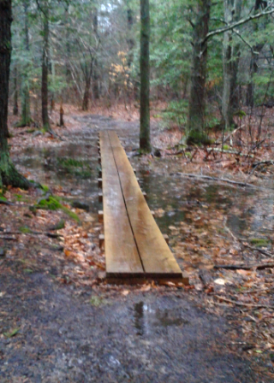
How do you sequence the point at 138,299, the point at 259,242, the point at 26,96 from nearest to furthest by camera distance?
the point at 138,299, the point at 259,242, the point at 26,96

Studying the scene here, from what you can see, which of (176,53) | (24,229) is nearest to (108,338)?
(24,229)

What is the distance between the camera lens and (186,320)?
3.56m

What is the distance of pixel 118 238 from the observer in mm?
5230

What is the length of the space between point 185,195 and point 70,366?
690 cm

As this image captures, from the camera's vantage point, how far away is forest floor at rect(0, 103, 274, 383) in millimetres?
2744

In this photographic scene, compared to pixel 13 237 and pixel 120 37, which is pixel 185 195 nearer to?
pixel 13 237

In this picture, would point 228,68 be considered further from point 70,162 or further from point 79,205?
point 79,205

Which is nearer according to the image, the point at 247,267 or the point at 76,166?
the point at 247,267

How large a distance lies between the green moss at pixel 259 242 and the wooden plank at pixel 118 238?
2297mm

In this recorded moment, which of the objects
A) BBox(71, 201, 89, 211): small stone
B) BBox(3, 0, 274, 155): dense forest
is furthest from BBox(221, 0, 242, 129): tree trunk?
BBox(71, 201, 89, 211): small stone

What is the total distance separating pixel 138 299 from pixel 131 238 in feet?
4.67

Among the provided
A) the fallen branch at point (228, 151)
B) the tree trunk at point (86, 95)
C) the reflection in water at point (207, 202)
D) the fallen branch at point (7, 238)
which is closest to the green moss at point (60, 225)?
the fallen branch at point (7, 238)

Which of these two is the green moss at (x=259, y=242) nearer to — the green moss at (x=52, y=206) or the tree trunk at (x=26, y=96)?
the green moss at (x=52, y=206)

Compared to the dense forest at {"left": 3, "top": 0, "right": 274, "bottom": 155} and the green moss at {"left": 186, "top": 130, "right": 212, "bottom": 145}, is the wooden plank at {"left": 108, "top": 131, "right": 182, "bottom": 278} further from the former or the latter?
the green moss at {"left": 186, "top": 130, "right": 212, "bottom": 145}
